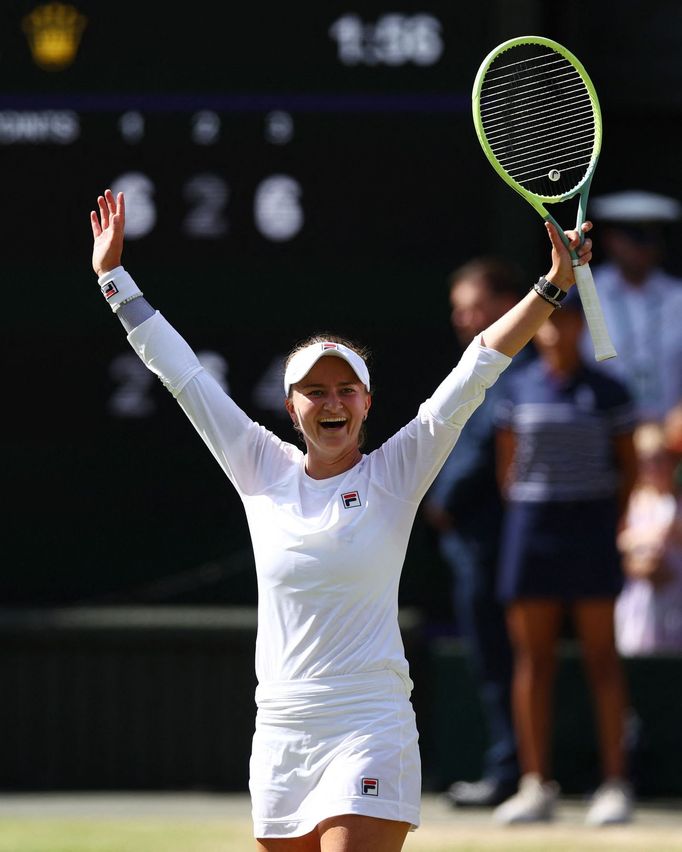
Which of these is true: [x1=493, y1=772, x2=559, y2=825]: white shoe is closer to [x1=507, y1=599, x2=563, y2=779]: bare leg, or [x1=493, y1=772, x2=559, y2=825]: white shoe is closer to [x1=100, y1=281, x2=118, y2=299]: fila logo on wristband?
[x1=507, y1=599, x2=563, y2=779]: bare leg

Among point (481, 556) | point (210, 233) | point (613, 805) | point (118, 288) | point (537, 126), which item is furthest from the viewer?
point (210, 233)

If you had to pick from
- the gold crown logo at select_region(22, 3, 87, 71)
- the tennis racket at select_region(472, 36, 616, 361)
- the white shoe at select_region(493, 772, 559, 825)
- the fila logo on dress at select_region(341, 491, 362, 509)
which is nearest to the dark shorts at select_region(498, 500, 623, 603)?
the white shoe at select_region(493, 772, 559, 825)

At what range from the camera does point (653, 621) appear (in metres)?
7.28

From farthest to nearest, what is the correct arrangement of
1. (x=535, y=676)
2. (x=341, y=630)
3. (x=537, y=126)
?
(x=535, y=676) < (x=537, y=126) < (x=341, y=630)

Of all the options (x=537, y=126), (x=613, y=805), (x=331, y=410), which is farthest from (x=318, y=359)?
(x=613, y=805)

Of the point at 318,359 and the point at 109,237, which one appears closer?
the point at 318,359

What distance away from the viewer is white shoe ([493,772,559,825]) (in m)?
6.48

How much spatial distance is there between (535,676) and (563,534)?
492 millimetres

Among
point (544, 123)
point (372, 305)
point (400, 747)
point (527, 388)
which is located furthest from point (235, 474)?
point (372, 305)

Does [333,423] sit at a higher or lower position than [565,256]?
lower

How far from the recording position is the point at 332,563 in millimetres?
3756

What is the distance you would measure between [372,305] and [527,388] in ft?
2.63

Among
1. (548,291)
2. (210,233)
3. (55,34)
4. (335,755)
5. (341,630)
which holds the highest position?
(55,34)

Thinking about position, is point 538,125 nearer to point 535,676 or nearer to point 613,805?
point 535,676
